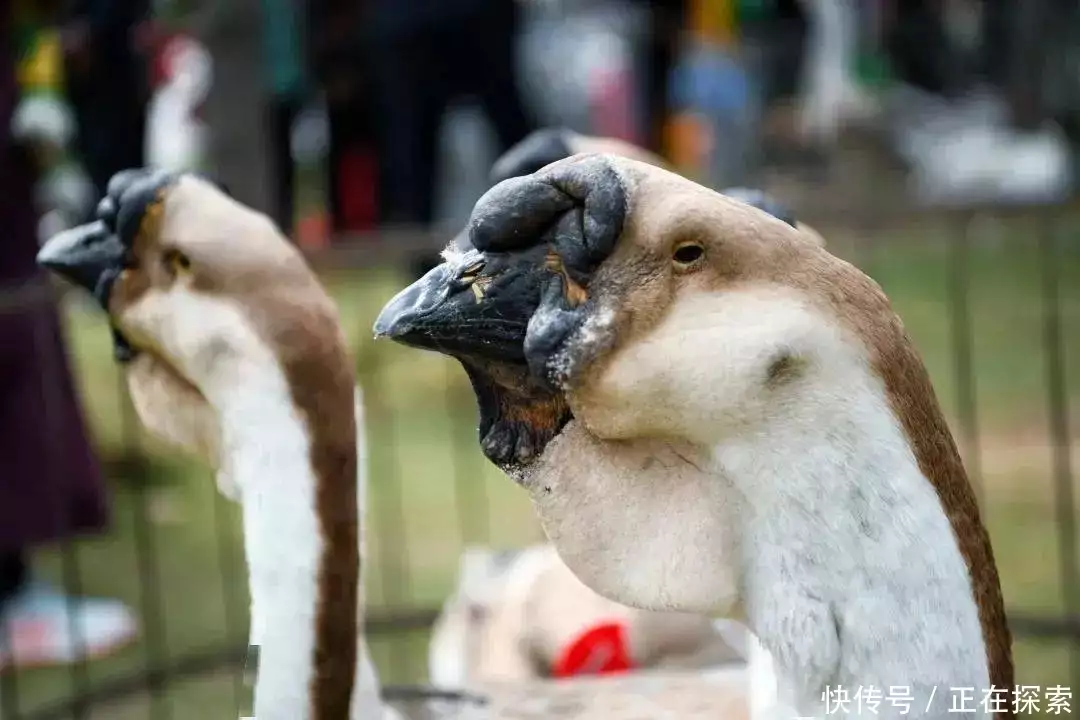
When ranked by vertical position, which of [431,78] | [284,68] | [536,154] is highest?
[284,68]

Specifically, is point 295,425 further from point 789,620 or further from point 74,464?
point 74,464

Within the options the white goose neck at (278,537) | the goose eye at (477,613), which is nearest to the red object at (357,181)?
the goose eye at (477,613)

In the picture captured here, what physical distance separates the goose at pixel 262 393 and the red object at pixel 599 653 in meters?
0.47

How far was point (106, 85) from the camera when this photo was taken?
544 cm

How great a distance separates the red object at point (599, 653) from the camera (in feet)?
7.11

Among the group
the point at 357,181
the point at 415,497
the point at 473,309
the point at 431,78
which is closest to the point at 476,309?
the point at 473,309

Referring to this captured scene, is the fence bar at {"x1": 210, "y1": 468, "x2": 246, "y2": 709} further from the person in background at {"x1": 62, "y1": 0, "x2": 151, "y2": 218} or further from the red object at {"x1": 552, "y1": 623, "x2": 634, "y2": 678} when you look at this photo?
the person in background at {"x1": 62, "y1": 0, "x2": 151, "y2": 218}

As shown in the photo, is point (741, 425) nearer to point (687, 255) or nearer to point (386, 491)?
point (687, 255)

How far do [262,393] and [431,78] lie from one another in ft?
13.0

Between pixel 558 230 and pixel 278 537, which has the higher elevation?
pixel 558 230

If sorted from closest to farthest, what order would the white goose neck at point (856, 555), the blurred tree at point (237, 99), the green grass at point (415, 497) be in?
the white goose neck at point (856, 555) → the green grass at point (415, 497) → the blurred tree at point (237, 99)

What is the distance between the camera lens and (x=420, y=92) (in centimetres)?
547

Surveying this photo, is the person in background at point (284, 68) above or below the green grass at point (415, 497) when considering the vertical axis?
above

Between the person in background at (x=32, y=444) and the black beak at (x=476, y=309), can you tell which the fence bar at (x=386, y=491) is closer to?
the person in background at (x=32, y=444)
